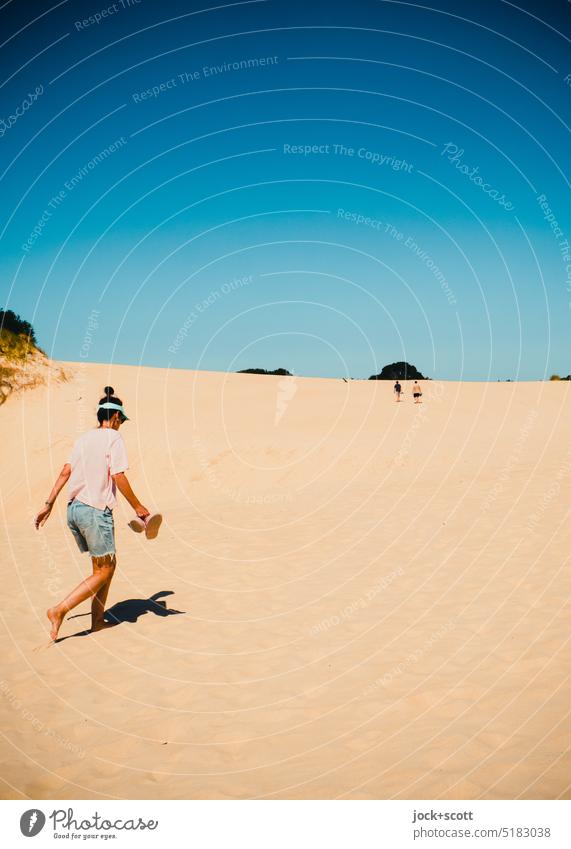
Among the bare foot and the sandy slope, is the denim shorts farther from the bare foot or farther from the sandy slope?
the sandy slope

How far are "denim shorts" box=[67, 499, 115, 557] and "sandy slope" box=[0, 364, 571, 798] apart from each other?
3.91 ft

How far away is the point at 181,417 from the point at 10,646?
19050mm

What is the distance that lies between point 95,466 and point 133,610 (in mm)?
2717

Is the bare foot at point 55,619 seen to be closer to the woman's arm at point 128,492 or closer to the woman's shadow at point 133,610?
the woman's shadow at point 133,610

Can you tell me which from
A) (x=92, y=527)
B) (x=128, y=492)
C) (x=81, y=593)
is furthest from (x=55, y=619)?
(x=128, y=492)

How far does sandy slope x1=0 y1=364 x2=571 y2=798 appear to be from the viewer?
15.1 ft

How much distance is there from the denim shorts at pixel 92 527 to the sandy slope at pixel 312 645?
1.19m

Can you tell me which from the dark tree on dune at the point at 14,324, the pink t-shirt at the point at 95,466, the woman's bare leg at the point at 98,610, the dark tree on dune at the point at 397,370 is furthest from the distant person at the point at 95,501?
the dark tree on dune at the point at 397,370

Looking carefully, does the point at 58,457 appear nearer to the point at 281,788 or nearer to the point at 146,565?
the point at 146,565

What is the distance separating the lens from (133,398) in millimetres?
30469

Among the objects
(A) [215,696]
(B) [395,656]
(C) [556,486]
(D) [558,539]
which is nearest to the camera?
(A) [215,696]

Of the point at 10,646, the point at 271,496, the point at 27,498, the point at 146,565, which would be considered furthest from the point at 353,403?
the point at 10,646

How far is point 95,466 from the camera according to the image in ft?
23.4

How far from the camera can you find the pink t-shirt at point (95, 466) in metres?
7.12
